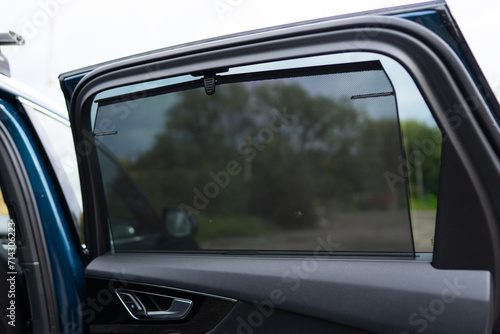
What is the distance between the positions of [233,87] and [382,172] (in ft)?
1.85

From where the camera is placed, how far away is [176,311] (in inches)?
63.2

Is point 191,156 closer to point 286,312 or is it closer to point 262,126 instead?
point 262,126

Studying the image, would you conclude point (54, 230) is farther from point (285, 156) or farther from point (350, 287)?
point (350, 287)

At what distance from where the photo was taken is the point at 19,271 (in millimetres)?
1767

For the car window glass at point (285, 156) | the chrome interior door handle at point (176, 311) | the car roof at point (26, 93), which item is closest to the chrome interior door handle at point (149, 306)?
the chrome interior door handle at point (176, 311)

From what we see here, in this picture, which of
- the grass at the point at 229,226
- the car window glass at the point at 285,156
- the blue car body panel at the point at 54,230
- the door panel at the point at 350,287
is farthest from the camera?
the blue car body panel at the point at 54,230

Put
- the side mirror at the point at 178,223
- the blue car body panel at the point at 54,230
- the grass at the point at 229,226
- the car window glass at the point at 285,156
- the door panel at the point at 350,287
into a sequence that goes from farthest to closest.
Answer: the blue car body panel at the point at 54,230
the side mirror at the point at 178,223
the grass at the point at 229,226
the car window glass at the point at 285,156
the door panel at the point at 350,287

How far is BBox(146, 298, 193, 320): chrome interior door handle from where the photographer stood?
1.58m

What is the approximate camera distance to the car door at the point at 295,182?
3.84 ft

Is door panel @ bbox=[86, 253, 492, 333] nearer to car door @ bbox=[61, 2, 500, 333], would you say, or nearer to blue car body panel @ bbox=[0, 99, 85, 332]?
car door @ bbox=[61, 2, 500, 333]

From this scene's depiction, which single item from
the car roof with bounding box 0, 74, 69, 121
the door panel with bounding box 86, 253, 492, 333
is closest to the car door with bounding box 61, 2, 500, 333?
the door panel with bounding box 86, 253, 492, 333

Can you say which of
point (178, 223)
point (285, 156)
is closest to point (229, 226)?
point (178, 223)

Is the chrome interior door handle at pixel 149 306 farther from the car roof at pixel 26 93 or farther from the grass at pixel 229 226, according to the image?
the car roof at pixel 26 93

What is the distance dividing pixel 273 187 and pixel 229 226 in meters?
0.23
